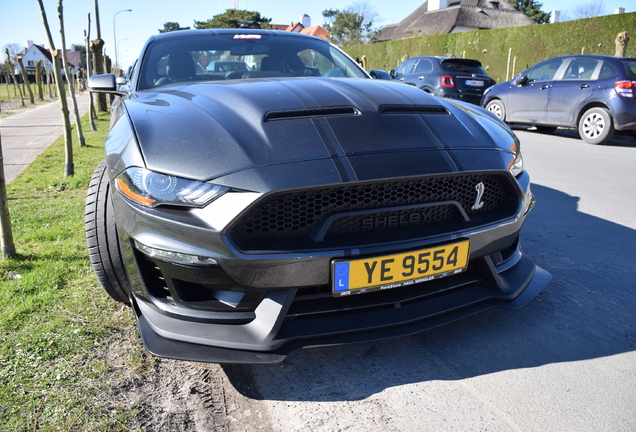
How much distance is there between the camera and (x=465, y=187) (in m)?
2.04

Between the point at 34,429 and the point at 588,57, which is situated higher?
the point at 588,57

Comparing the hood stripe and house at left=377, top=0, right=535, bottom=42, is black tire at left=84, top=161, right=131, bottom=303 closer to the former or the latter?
the hood stripe

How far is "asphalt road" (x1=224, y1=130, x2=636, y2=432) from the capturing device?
1.67 m

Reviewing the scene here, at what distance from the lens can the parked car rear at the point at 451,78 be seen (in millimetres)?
11188

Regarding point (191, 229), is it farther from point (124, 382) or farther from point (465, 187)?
point (465, 187)

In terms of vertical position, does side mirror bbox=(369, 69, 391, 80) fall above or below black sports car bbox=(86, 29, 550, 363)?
above

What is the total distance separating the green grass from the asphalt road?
490 millimetres

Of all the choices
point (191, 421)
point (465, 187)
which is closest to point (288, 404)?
point (191, 421)

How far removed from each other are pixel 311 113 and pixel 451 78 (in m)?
10.1

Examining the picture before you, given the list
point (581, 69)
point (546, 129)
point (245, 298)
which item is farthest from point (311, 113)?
point (546, 129)

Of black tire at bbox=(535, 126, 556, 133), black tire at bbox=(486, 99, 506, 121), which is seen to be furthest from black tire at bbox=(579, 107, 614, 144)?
black tire at bbox=(486, 99, 506, 121)

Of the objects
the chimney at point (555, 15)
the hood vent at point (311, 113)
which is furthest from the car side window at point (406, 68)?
the chimney at point (555, 15)

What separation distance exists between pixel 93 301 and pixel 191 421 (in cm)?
123

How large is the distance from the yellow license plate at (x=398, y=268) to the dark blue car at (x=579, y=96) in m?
7.34
